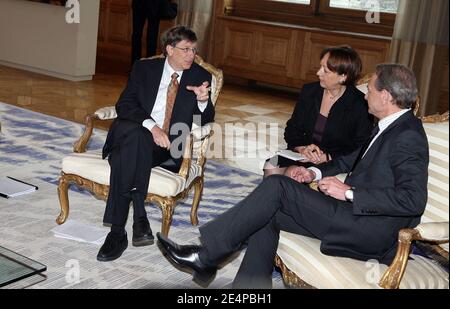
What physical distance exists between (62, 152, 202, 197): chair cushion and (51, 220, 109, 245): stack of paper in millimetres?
311

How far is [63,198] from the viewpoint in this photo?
3.68 m

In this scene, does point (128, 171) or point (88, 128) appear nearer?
point (128, 171)

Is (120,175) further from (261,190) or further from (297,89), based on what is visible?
(297,89)

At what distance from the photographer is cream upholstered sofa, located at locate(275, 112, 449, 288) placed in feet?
7.87

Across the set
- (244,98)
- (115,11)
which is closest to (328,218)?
(244,98)

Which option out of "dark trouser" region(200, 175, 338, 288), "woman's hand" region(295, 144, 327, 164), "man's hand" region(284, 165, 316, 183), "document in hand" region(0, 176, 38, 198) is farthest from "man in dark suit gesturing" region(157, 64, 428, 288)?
"document in hand" region(0, 176, 38, 198)

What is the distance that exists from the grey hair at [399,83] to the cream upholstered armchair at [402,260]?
33 cm

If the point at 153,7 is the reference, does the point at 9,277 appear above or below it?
below

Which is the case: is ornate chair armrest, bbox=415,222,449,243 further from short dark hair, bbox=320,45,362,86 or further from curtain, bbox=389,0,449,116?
curtain, bbox=389,0,449,116

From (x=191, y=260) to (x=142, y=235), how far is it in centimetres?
67

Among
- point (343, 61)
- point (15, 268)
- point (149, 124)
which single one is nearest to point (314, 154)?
point (343, 61)

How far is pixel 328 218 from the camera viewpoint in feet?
8.64

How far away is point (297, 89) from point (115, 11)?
334 centimetres

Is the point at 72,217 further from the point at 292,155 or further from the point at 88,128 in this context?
the point at 292,155
